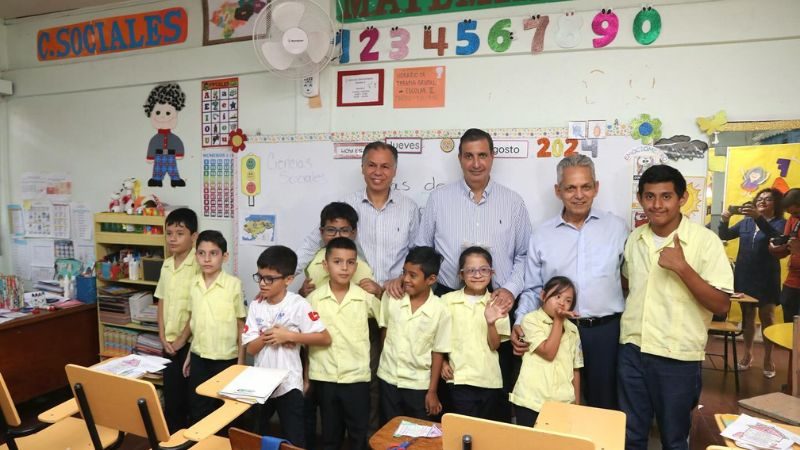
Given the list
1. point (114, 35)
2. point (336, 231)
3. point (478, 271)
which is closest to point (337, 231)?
point (336, 231)

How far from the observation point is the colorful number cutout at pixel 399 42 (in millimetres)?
3039

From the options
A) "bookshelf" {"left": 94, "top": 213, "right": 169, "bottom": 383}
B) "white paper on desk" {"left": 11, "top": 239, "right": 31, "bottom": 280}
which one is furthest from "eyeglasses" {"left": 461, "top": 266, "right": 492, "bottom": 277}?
"white paper on desk" {"left": 11, "top": 239, "right": 31, "bottom": 280}

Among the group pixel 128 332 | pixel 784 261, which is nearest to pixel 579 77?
pixel 784 261

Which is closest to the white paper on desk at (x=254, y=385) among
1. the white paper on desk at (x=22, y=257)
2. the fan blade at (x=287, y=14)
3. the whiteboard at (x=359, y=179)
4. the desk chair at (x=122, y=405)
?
the desk chair at (x=122, y=405)

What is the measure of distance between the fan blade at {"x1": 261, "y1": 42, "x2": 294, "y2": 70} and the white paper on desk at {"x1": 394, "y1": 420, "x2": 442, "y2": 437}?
225 cm

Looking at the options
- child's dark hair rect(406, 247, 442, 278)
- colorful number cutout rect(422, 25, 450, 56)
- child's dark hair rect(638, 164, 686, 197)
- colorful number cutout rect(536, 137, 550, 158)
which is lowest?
child's dark hair rect(406, 247, 442, 278)

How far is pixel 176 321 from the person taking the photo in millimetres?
2943

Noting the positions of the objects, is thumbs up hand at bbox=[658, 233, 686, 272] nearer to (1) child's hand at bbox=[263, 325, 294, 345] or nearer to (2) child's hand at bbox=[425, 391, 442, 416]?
(2) child's hand at bbox=[425, 391, 442, 416]

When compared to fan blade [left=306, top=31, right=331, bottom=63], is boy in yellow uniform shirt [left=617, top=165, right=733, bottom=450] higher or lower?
lower

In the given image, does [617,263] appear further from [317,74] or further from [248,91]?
[248,91]

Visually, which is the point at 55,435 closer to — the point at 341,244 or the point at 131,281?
the point at 341,244

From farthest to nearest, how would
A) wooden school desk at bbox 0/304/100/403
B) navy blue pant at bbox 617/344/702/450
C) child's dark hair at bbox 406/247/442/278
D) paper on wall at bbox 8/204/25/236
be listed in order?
paper on wall at bbox 8/204/25/236 → wooden school desk at bbox 0/304/100/403 → child's dark hair at bbox 406/247/442/278 → navy blue pant at bbox 617/344/702/450

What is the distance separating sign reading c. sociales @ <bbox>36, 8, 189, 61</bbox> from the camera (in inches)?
144

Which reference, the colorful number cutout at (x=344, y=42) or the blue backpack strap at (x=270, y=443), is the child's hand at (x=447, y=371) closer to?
the blue backpack strap at (x=270, y=443)
